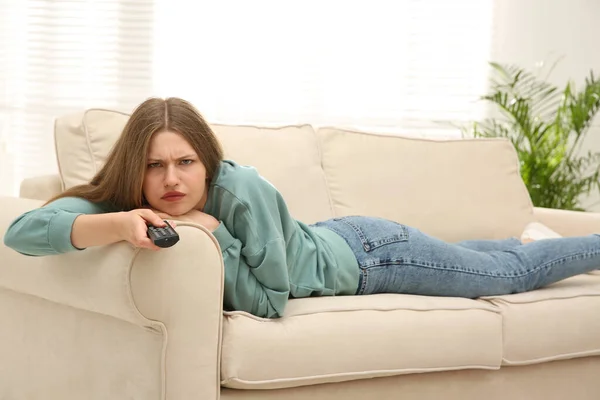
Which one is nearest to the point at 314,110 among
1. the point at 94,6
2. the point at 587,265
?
the point at 94,6

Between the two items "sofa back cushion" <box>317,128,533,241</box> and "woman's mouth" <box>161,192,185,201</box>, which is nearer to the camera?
"woman's mouth" <box>161,192,185,201</box>

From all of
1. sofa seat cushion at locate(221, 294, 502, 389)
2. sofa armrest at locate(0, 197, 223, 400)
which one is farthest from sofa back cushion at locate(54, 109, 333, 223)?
sofa armrest at locate(0, 197, 223, 400)

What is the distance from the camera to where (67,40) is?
4039 millimetres

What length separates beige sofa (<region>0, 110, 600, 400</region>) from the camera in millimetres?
1627

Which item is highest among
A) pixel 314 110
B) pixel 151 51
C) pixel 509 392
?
pixel 151 51

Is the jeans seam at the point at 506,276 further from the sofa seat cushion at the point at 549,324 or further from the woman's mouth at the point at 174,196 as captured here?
the woman's mouth at the point at 174,196

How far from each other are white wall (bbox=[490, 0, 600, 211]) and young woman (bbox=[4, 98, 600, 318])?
2.46m

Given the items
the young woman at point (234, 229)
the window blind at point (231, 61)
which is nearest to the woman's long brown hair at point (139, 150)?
the young woman at point (234, 229)

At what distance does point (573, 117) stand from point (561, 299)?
1.85 m

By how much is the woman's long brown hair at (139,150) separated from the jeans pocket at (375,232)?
0.50m

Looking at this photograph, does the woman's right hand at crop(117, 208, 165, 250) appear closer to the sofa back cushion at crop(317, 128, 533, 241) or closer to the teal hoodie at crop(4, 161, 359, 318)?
the teal hoodie at crop(4, 161, 359, 318)

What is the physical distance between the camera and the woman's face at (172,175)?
Result: 182cm

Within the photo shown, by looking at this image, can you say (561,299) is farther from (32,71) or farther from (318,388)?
(32,71)

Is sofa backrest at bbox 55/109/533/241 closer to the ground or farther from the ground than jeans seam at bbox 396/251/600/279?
farther from the ground
